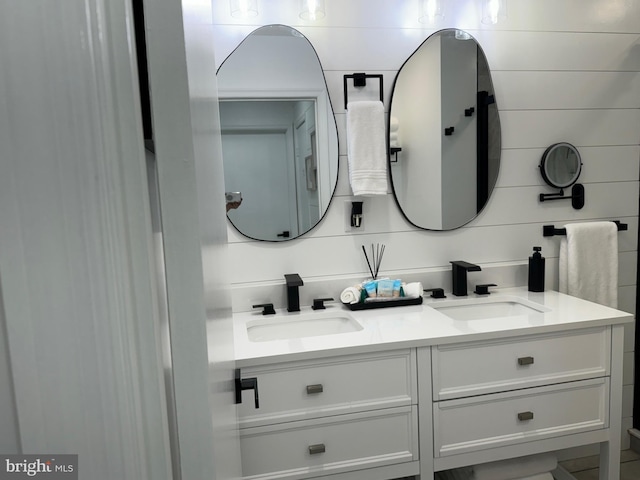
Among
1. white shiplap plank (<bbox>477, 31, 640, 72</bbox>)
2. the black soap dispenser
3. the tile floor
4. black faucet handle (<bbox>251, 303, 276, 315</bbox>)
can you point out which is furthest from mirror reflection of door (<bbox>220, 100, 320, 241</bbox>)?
the tile floor

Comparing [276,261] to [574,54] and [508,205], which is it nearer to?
[508,205]

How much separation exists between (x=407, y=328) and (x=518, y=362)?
0.38m

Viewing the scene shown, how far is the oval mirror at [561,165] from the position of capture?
1.89m

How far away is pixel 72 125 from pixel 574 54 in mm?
2152

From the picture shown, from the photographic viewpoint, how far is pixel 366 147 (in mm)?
1713

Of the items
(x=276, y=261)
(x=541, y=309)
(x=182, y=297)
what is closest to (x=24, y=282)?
(x=182, y=297)

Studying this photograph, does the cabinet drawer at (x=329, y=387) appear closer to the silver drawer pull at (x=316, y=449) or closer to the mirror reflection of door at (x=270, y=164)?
the silver drawer pull at (x=316, y=449)

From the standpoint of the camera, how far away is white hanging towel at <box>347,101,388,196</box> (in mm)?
1696

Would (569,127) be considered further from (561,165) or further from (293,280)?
(293,280)

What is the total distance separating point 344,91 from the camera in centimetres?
172

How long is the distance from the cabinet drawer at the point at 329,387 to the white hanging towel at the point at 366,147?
67cm

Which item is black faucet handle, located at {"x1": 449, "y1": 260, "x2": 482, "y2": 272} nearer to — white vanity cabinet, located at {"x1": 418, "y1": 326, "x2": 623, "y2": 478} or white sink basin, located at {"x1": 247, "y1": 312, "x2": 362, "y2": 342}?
white vanity cabinet, located at {"x1": 418, "y1": 326, "x2": 623, "y2": 478}

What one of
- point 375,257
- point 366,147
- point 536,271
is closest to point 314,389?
point 375,257

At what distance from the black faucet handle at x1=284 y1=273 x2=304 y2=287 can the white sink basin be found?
0.38ft
